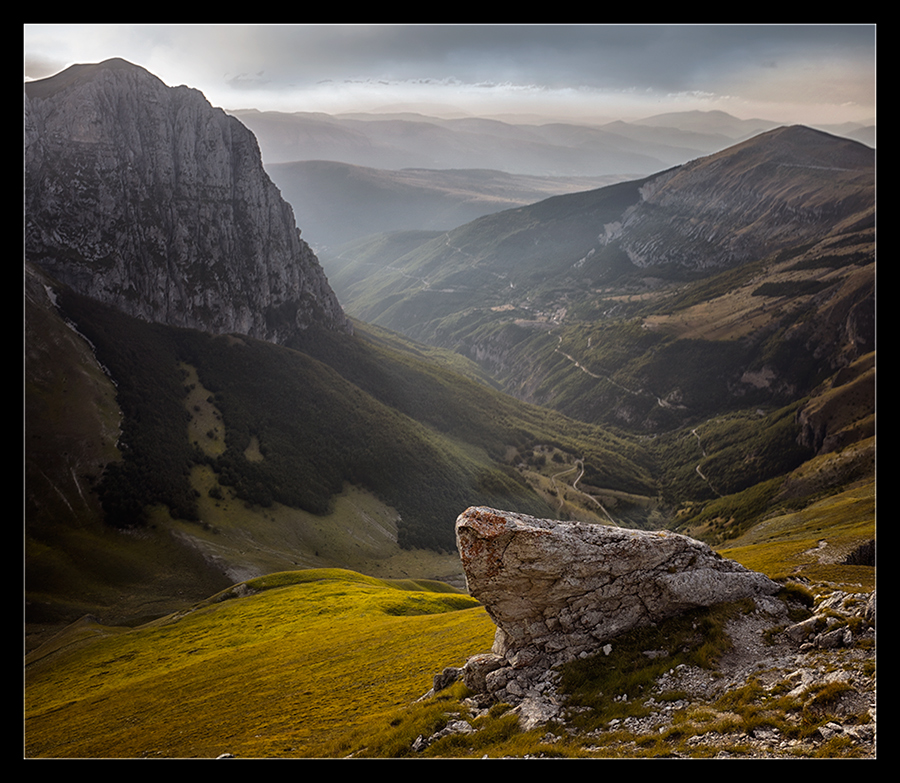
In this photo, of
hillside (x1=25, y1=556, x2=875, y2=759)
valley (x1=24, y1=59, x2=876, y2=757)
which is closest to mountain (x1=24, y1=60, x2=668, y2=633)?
valley (x1=24, y1=59, x2=876, y2=757)

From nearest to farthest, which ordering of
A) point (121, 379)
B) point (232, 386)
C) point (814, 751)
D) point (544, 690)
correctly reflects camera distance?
point (814, 751) < point (544, 690) < point (121, 379) < point (232, 386)

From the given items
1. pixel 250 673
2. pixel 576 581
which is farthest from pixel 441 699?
pixel 250 673

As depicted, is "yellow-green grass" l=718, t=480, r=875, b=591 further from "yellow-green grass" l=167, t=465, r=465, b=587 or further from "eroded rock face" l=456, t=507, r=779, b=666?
"yellow-green grass" l=167, t=465, r=465, b=587

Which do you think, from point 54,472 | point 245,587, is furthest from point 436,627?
point 54,472

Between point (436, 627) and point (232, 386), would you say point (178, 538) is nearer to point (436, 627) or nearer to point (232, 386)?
point (232, 386)

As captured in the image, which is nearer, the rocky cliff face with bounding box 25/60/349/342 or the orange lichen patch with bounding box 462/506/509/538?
the orange lichen patch with bounding box 462/506/509/538

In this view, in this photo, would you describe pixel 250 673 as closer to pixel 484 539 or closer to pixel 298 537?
pixel 484 539
